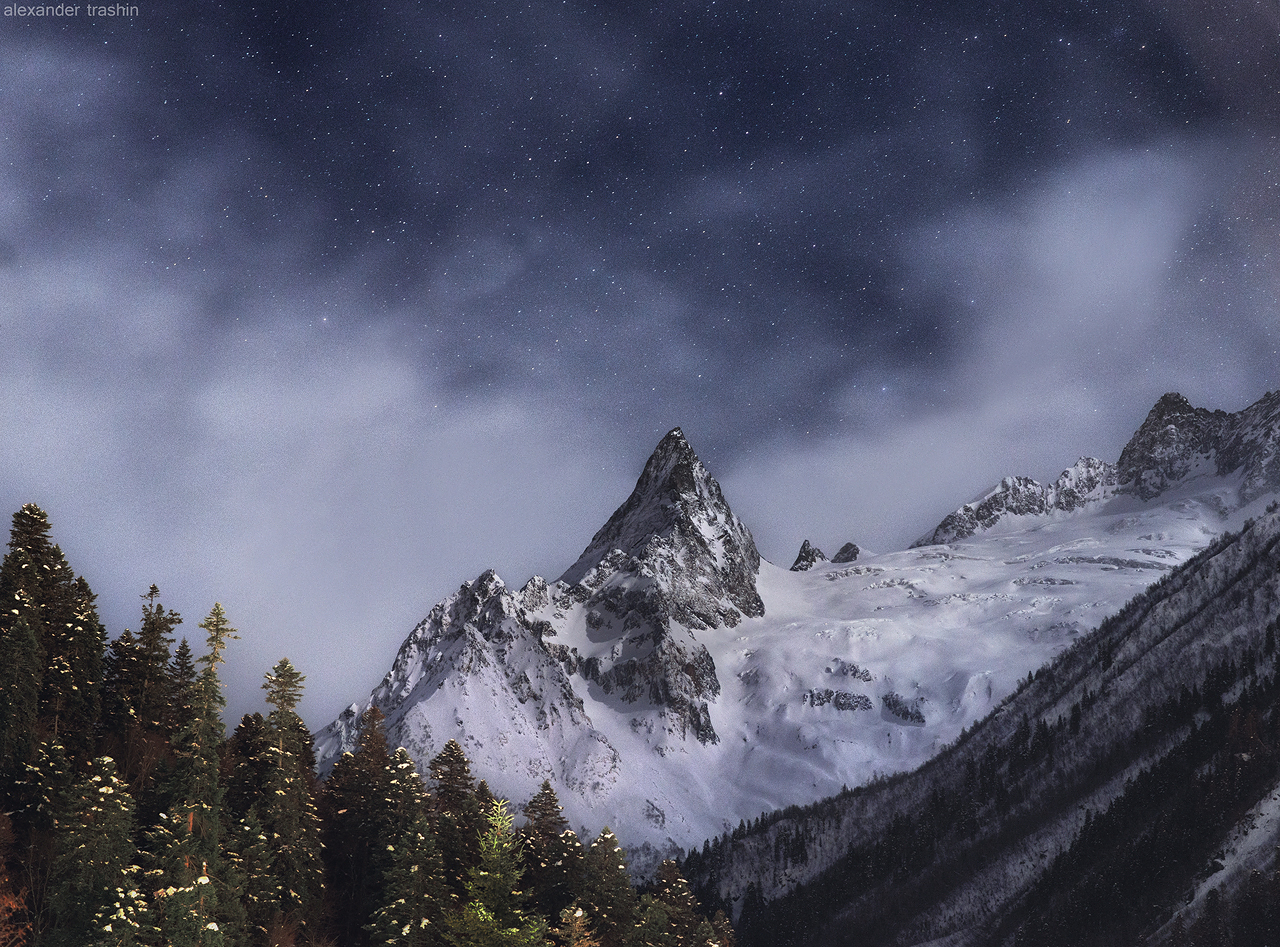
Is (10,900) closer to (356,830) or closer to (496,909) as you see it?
(496,909)

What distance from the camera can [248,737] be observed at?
79938 millimetres

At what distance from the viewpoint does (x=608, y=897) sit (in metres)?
68.2

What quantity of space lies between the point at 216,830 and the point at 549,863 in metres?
26.3

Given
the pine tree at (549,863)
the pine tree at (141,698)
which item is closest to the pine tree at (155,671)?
the pine tree at (141,698)

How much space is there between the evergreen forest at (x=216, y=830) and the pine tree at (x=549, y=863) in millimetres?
149

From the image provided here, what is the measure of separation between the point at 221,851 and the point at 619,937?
24849 mm

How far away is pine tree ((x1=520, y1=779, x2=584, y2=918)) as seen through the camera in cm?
7119

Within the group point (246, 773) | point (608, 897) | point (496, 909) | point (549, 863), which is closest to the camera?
point (496, 909)

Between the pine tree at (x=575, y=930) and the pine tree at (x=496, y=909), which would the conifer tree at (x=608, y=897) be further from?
the pine tree at (x=496, y=909)

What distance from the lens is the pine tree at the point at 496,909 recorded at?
52281mm

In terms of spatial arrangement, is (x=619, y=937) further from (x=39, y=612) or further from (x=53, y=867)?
(x=39, y=612)

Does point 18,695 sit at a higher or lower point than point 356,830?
higher

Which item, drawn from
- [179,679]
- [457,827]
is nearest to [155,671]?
[179,679]

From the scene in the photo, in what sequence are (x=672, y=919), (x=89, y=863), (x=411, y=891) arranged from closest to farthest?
(x=89, y=863) < (x=411, y=891) < (x=672, y=919)
